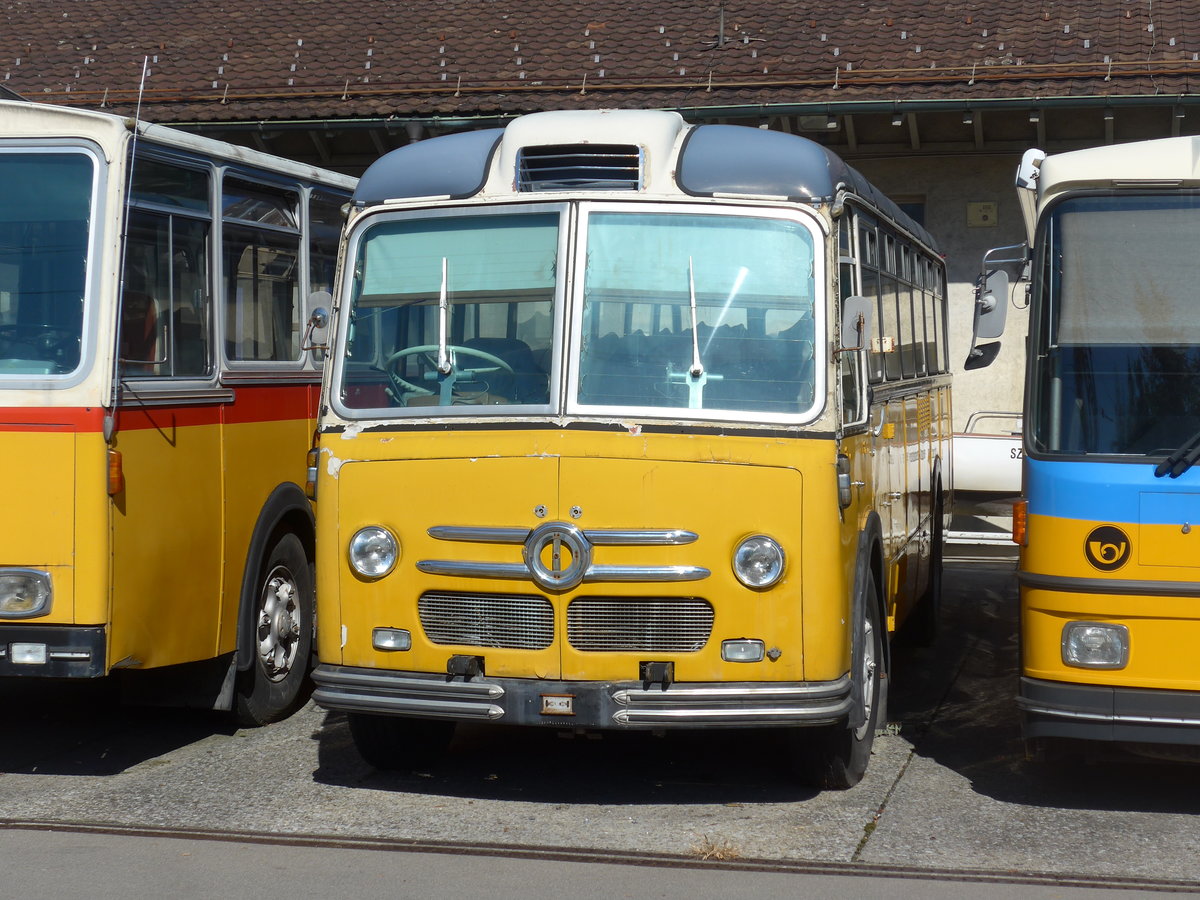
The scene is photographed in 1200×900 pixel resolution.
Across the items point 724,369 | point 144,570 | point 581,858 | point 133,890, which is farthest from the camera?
point 144,570

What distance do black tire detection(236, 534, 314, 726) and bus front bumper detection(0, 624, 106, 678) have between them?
143 cm

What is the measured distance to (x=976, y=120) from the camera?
16031mm

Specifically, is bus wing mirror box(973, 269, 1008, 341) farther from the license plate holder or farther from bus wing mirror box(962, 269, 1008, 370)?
the license plate holder

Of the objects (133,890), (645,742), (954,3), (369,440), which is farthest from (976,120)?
(133,890)

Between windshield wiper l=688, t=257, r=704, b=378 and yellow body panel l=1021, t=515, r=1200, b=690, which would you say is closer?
yellow body panel l=1021, t=515, r=1200, b=690

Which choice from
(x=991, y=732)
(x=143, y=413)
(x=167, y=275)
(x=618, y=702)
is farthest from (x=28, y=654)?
(x=991, y=732)

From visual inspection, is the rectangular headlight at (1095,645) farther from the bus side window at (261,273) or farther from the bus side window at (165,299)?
the bus side window at (261,273)

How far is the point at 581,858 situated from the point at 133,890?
1.60 meters

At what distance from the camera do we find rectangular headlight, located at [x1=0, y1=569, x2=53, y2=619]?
22.1 ft

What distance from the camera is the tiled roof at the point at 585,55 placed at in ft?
52.7

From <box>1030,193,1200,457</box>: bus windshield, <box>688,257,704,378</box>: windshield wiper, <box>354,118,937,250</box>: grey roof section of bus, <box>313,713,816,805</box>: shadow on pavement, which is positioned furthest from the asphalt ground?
<box>354,118,937,250</box>: grey roof section of bus

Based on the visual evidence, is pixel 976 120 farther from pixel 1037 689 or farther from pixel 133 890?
pixel 133 890

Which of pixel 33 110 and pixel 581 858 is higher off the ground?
pixel 33 110

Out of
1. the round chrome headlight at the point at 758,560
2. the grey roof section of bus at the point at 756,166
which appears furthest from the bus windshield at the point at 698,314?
the round chrome headlight at the point at 758,560
